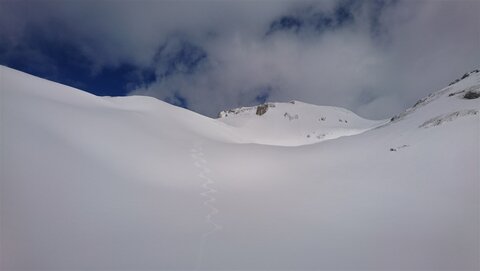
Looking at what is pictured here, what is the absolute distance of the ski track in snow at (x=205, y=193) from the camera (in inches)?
300

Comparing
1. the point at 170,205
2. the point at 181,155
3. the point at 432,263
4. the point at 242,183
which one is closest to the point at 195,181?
the point at 242,183

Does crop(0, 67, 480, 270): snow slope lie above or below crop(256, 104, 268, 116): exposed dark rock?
below

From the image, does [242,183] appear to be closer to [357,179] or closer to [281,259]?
[357,179]

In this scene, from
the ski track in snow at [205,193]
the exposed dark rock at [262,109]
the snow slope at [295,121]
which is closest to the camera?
the ski track in snow at [205,193]

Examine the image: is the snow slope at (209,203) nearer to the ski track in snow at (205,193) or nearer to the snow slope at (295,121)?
the ski track in snow at (205,193)

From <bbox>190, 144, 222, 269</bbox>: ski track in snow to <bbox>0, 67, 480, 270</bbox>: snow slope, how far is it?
0.05 metres

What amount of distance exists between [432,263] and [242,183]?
30.8 feet

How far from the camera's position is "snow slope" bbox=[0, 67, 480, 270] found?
6508 mm

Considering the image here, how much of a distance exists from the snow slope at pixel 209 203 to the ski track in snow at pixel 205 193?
0.05 meters

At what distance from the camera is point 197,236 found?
25.6 feet

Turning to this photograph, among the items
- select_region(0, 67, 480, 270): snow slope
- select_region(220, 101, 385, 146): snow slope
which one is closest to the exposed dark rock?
select_region(220, 101, 385, 146): snow slope

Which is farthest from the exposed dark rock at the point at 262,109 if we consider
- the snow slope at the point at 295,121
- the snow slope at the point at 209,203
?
the snow slope at the point at 209,203

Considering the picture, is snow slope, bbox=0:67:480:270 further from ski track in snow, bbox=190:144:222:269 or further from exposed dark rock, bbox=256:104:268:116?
exposed dark rock, bbox=256:104:268:116

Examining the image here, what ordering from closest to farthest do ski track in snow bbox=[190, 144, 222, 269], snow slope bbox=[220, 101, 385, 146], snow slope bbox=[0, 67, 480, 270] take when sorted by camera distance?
1. snow slope bbox=[0, 67, 480, 270]
2. ski track in snow bbox=[190, 144, 222, 269]
3. snow slope bbox=[220, 101, 385, 146]
